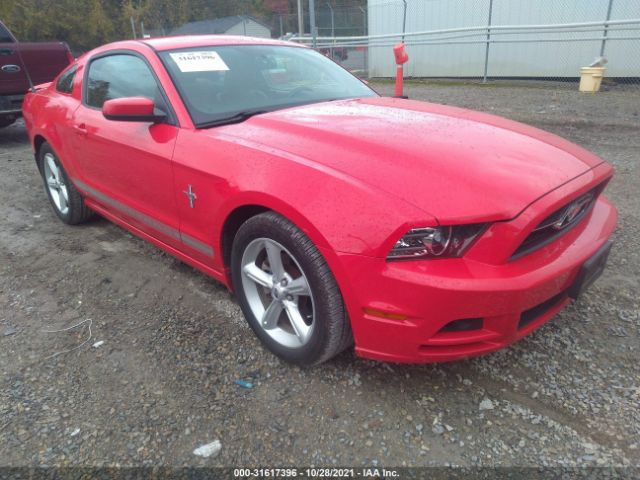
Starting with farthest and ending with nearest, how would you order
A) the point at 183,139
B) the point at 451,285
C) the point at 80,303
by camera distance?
the point at 80,303
the point at 183,139
the point at 451,285

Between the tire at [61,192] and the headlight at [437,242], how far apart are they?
3.30 metres

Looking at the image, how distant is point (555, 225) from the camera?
2.00 meters

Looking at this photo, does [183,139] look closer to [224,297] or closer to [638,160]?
[224,297]

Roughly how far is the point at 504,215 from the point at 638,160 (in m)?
4.74

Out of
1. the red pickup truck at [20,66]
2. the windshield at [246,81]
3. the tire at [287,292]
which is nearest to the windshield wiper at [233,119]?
the windshield at [246,81]

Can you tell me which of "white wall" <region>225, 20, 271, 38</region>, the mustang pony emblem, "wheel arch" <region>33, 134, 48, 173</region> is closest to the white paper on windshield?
the mustang pony emblem

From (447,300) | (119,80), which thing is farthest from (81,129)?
(447,300)

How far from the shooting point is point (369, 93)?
3447mm

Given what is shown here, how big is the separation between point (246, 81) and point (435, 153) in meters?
1.44

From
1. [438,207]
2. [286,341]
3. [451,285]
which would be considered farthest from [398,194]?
Answer: [286,341]

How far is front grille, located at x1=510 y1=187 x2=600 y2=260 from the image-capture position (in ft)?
6.26

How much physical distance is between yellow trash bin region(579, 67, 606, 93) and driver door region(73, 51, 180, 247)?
9379mm

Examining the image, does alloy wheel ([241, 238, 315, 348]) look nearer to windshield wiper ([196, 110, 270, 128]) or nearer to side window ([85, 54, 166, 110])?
windshield wiper ([196, 110, 270, 128])

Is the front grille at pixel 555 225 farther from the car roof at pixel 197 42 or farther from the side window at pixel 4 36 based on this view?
the side window at pixel 4 36
